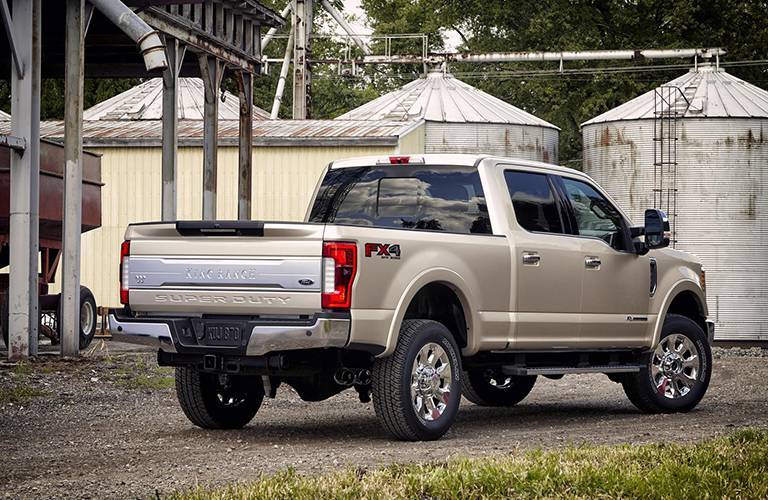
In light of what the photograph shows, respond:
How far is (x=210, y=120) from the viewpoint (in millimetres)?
23156

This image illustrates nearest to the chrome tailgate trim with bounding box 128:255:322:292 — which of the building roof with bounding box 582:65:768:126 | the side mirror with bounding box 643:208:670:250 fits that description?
the side mirror with bounding box 643:208:670:250

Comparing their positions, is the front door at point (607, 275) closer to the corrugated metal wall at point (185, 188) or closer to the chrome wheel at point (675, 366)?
the chrome wheel at point (675, 366)

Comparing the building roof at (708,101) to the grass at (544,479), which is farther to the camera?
the building roof at (708,101)

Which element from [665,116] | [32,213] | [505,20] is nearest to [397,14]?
[505,20]

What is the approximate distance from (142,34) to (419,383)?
8550 mm

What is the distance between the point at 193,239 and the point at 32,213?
24.6 feet

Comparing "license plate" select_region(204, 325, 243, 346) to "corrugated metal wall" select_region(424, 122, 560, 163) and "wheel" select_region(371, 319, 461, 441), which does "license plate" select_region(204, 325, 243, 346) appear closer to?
"wheel" select_region(371, 319, 461, 441)

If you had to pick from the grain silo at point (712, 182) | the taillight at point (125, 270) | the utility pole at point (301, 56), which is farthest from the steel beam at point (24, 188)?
the utility pole at point (301, 56)

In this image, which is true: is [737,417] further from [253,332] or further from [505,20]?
[505,20]

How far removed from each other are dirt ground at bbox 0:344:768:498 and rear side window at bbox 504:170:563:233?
1.62 m

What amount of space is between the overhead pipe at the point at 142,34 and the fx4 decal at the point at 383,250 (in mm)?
7971

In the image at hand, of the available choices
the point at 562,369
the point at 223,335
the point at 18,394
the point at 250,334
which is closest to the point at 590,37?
the point at 18,394

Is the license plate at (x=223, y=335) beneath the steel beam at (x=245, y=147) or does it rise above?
beneath

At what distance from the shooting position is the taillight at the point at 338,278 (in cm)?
916
